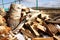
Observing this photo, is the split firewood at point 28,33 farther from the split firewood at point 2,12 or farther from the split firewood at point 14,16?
the split firewood at point 2,12

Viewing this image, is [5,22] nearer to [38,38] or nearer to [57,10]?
[38,38]

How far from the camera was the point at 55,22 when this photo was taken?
30.8 feet

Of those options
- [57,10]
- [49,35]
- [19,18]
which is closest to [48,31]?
[49,35]

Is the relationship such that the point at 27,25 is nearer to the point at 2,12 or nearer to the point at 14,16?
the point at 14,16

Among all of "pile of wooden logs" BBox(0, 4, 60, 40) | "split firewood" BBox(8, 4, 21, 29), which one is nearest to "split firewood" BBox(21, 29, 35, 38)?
"pile of wooden logs" BBox(0, 4, 60, 40)

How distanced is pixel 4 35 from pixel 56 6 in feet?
11.6

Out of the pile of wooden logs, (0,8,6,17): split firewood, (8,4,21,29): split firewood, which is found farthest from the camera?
(0,8,6,17): split firewood

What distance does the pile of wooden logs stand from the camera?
28.8ft

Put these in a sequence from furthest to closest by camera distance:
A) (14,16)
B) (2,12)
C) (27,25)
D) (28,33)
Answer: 1. (2,12)
2. (14,16)
3. (27,25)
4. (28,33)

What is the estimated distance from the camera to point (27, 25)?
914 centimetres

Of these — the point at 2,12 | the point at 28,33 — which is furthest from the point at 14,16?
the point at 28,33

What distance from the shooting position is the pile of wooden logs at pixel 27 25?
28.8 feet

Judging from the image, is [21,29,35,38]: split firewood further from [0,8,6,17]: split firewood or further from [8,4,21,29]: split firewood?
[0,8,6,17]: split firewood

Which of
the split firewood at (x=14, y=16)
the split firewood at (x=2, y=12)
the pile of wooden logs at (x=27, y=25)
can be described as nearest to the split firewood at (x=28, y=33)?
the pile of wooden logs at (x=27, y=25)
